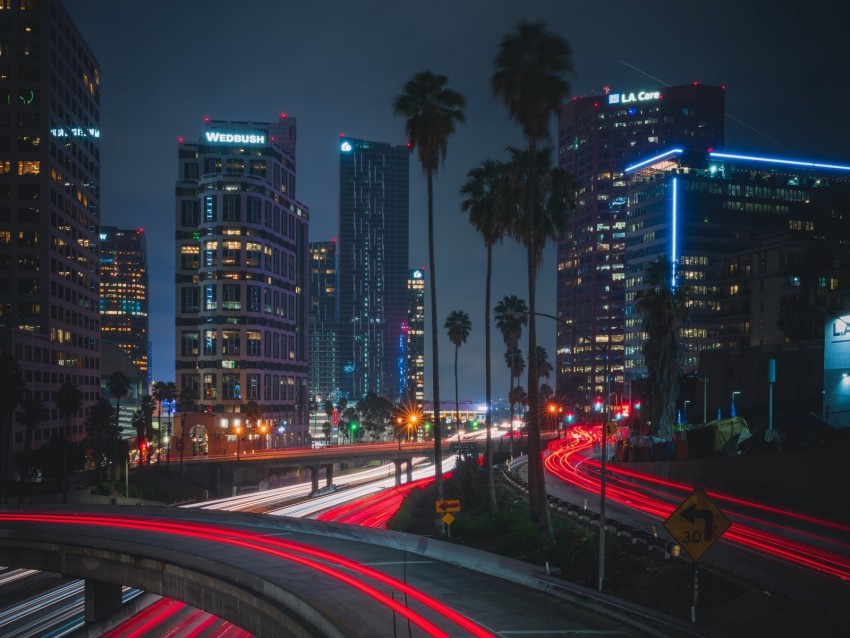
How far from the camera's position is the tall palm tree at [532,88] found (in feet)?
116

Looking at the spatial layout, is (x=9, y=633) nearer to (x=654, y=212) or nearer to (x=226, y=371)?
(x=226, y=371)

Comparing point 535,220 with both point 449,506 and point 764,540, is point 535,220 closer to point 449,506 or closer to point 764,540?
point 449,506

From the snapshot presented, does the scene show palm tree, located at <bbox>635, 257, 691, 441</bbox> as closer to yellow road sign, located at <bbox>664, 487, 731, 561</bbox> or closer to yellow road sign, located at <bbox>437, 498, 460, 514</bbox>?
yellow road sign, located at <bbox>437, 498, 460, 514</bbox>

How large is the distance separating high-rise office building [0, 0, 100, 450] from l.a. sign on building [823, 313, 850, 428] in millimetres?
94168

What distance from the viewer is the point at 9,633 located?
3634cm

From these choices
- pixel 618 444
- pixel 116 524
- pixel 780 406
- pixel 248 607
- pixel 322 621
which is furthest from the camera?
pixel 618 444

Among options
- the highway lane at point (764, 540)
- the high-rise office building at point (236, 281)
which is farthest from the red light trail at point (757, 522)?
the high-rise office building at point (236, 281)

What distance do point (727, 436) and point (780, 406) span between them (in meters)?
10.5

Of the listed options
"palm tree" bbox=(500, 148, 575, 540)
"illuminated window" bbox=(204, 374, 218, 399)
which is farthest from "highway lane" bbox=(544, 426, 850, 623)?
"illuminated window" bbox=(204, 374, 218, 399)

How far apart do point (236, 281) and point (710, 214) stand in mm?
98265

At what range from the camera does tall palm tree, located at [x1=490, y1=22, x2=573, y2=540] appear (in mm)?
35406

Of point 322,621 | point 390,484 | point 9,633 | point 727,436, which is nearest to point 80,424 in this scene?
point 390,484

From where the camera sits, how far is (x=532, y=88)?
35656 mm

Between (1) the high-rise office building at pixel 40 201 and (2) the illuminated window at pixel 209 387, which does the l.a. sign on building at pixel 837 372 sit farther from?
(2) the illuminated window at pixel 209 387
